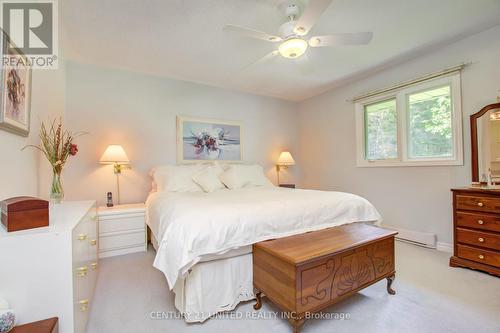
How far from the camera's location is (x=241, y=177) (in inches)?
133

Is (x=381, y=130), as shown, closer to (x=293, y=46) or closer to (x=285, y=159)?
(x=285, y=159)

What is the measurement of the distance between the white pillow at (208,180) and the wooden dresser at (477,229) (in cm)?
272

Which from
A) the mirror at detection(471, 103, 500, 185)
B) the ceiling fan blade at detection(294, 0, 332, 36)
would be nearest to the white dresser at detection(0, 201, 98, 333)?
the ceiling fan blade at detection(294, 0, 332, 36)

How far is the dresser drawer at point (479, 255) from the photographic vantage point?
80.3 inches

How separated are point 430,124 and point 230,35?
2.76 meters

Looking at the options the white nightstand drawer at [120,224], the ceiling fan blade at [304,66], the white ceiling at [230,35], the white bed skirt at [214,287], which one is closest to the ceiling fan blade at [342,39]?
the white ceiling at [230,35]

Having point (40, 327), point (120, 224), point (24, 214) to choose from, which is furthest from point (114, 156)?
point (40, 327)

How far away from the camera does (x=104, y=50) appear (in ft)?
8.89

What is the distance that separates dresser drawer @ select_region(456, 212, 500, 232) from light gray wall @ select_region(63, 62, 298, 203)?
3.35m

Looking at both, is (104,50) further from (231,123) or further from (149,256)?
(149,256)

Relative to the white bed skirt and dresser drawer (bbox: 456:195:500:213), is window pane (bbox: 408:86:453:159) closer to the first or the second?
dresser drawer (bbox: 456:195:500:213)

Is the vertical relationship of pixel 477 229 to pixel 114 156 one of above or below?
below

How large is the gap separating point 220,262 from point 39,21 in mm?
2513

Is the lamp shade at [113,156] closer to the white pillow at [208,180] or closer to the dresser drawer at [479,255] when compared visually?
the white pillow at [208,180]
